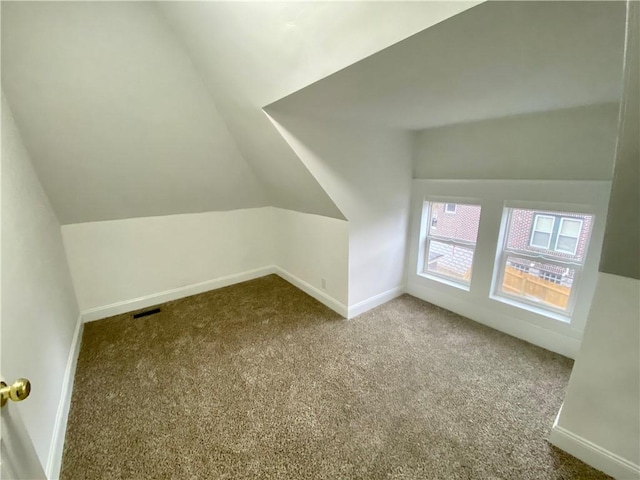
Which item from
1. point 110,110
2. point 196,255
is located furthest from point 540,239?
point 196,255

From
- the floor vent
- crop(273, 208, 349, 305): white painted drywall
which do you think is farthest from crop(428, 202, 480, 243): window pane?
the floor vent

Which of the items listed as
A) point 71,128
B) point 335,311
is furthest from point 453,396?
point 71,128

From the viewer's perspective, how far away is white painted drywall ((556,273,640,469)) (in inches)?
48.0

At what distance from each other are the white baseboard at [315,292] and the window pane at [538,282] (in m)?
1.56

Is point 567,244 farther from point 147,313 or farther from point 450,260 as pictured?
point 147,313

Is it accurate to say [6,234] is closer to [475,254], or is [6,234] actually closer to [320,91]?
[320,91]

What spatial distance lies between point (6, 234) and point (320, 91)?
5.56ft

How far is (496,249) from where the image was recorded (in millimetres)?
2443

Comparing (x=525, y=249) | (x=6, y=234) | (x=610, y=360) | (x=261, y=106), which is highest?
(x=261, y=106)

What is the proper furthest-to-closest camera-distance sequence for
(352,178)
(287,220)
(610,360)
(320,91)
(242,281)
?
(242,281) → (287,220) → (352,178) → (320,91) → (610,360)

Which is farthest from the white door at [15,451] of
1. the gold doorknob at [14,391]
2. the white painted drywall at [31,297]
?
the white painted drywall at [31,297]

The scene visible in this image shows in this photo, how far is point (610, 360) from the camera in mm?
1287

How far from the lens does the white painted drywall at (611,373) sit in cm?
122

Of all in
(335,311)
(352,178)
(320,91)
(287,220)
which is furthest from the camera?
(287,220)
